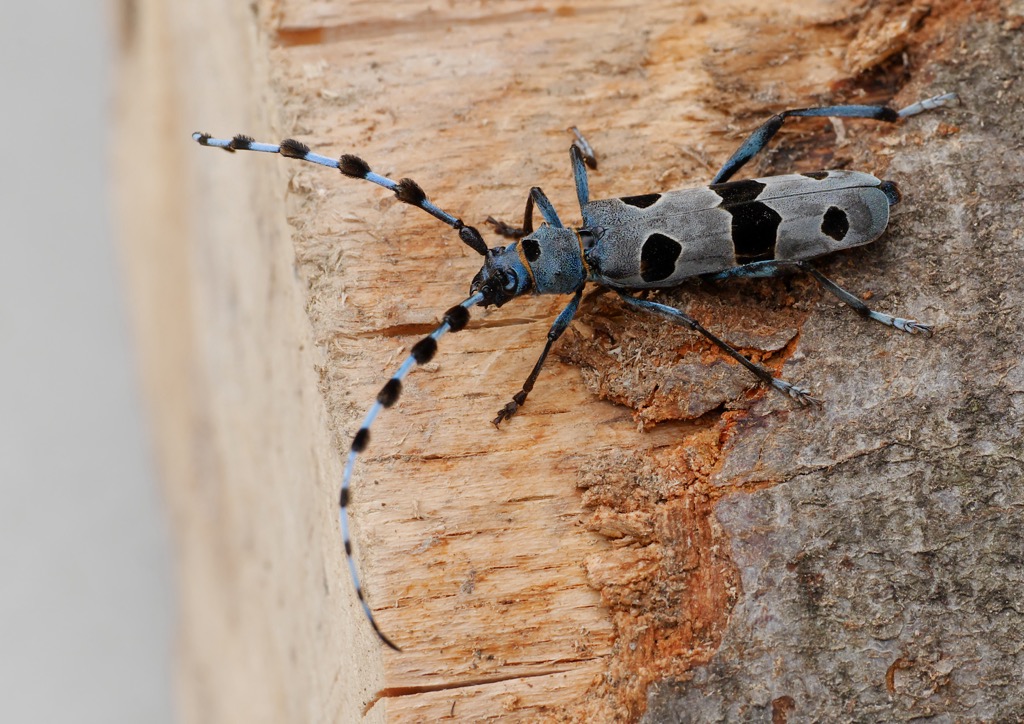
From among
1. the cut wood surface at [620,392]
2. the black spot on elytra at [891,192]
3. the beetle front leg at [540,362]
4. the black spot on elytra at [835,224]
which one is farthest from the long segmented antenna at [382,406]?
the black spot on elytra at [891,192]

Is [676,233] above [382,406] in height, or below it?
above

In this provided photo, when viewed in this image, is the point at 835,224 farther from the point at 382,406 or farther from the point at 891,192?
the point at 382,406

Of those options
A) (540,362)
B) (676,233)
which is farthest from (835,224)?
(540,362)

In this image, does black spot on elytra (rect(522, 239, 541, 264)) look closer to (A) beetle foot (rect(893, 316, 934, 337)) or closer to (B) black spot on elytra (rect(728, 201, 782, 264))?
(B) black spot on elytra (rect(728, 201, 782, 264))

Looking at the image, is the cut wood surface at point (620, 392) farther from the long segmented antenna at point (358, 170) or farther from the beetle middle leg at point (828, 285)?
the long segmented antenna at point (358, 170)

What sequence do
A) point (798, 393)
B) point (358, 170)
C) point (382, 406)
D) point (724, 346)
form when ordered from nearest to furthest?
point (382, 406) → point (798, 393) → point (724, 346) → point (358, 170)

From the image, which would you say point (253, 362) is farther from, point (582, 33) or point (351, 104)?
point (582, 33)

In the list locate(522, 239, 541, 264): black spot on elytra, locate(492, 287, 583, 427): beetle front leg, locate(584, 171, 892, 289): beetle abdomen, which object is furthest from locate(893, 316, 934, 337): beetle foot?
locate(522, 239, 541, 264): black spot on elytra
